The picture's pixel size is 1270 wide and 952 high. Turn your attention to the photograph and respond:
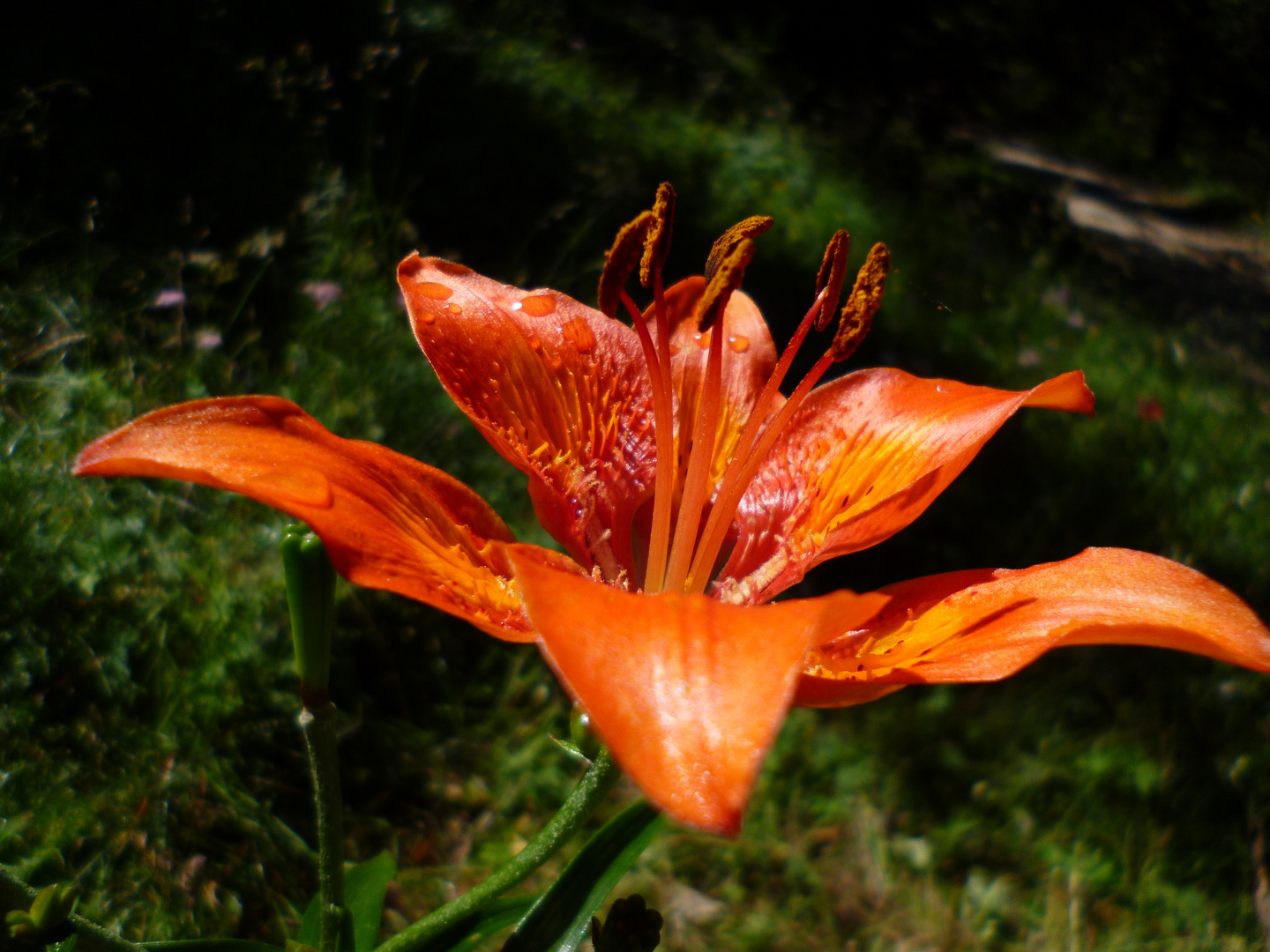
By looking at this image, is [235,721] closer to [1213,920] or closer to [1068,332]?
[1213,920]

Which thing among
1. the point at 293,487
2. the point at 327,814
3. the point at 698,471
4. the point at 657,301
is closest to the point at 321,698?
the point at 327,814

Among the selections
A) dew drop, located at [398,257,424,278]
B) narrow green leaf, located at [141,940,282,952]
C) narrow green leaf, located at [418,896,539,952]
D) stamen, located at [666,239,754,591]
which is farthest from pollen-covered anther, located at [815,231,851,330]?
narrow green leaf, located at [141,940,282,952]

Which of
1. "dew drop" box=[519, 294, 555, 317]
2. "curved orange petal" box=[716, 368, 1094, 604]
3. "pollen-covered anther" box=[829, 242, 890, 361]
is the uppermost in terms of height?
"pollen-covered anther" box=[829, 242, 890, 361]

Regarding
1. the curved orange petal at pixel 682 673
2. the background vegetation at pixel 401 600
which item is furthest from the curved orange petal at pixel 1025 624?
the background vegetation at pixel 401 600

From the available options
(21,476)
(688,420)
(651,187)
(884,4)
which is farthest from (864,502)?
(884,4)

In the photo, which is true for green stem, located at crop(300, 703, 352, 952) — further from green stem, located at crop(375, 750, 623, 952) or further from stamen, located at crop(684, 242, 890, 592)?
stamen, located at crop(684, 242, 890, 592)

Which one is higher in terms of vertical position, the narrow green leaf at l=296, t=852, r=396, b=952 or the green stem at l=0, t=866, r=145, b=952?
the green stem at l=0, t=866, r=145, b=952

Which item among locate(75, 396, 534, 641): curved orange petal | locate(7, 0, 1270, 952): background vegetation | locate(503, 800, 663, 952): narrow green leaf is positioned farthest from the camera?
locate(7, 0, 1270, 952): background vegetation
